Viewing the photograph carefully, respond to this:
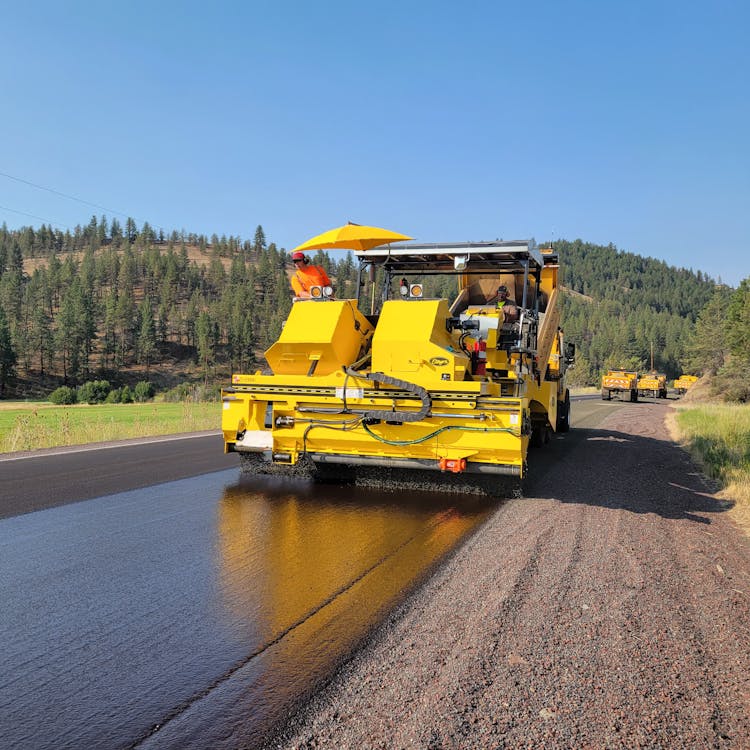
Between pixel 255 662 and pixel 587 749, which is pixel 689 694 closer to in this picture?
pixel 587 749

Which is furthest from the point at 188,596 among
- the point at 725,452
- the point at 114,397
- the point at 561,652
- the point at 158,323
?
the point at 158,323

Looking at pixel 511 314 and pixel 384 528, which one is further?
pixel 511 314

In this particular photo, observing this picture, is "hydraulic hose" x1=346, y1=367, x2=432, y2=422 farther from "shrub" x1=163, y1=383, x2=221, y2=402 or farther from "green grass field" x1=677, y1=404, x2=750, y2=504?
"shrub" x1=163, y1=383, x2=221, y2=402

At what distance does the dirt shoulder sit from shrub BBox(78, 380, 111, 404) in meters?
76.9

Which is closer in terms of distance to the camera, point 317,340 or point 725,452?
point 317,340

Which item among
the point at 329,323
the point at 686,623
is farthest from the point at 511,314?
the point at 686,623

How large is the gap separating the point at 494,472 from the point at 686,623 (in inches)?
123

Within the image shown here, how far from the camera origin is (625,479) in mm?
9125

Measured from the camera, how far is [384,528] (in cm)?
580

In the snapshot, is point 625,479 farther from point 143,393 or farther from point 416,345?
point 143,393

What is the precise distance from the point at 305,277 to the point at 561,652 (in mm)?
6143

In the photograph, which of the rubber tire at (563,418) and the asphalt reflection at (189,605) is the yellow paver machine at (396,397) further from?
the rubber tire at (563,418)

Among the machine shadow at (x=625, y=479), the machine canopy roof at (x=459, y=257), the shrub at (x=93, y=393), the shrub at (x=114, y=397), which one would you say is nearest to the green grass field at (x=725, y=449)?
the machine shadow at (x=625, y=479)

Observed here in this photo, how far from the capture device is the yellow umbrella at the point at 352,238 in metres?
8.63
